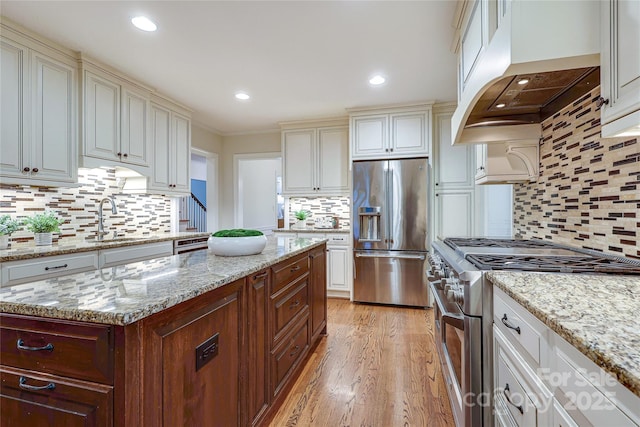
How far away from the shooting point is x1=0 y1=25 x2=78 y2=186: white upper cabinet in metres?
2.19

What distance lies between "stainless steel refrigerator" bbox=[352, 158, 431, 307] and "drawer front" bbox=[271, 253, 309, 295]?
170 cm

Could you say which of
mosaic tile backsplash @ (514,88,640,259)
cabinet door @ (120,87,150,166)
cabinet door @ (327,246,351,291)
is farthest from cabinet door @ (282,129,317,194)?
mosaic tile backsplash @ (514,88,640,259)

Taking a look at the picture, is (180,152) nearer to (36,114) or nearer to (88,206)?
(88,206)

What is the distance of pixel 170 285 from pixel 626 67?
1657 millimetres

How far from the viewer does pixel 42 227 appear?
96.0 inches

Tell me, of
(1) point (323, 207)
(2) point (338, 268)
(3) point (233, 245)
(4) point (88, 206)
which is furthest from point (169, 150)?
(2) point (338, 268)

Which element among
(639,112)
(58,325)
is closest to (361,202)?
(639,112)

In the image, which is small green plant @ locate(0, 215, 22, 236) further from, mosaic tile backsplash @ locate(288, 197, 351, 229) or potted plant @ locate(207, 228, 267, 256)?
mosaic tile backsplash @ locate(288, 197, 351, 229)

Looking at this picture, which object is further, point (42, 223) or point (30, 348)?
point (42, 223)

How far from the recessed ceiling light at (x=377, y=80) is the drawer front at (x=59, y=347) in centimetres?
302

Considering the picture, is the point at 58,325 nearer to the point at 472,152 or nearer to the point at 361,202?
the point at 361,202

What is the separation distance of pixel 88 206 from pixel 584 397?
383 cm

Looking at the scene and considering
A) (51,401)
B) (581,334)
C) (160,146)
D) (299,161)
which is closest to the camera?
(581,334)

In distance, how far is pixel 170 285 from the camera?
110 centimetres
